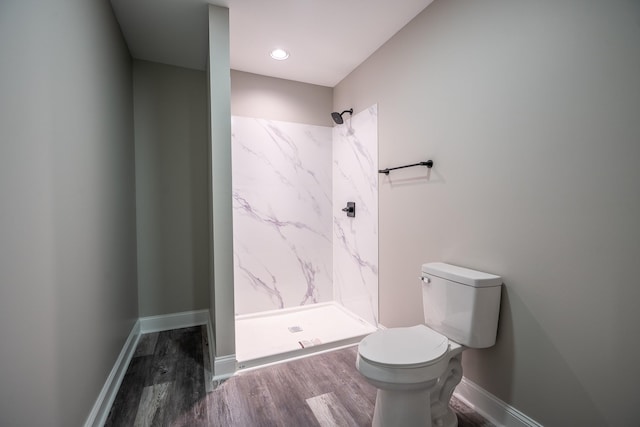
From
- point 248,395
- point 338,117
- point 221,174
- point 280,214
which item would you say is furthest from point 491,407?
point 338,117

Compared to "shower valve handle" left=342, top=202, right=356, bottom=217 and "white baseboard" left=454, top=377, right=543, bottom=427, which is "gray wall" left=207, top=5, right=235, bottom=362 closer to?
"shower valve handle" left=342, top=202, right=356, bottom=217

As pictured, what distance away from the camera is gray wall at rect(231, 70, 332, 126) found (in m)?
2.75

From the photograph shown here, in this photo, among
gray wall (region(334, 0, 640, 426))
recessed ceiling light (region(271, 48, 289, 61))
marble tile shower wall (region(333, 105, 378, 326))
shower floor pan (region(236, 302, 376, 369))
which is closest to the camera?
gray wall (region(334, 0, 640, 426))

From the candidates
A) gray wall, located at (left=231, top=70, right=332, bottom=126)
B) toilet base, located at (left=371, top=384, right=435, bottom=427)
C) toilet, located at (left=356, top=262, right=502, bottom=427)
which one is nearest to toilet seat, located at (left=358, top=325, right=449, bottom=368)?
toilet, located at (left=356, top=262, right=502, bottom=427)

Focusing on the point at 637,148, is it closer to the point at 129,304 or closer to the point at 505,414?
the point at 505,414

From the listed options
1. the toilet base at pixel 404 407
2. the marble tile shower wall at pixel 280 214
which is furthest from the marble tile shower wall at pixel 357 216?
the toilet base at pixel 404 407

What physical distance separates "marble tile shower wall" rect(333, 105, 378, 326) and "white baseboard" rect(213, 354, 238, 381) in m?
1.16

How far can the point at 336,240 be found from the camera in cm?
311

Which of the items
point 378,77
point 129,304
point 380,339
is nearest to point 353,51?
point 378,77

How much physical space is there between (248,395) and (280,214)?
1558 mm

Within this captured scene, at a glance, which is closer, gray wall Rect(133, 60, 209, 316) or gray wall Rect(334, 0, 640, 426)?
gray wall Rect(334, 0, 640, 426)

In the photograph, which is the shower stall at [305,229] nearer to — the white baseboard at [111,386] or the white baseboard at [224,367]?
the white baseboard at [224,367]

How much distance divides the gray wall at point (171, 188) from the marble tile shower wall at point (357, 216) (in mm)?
1255

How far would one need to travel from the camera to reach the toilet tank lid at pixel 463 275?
144cm
